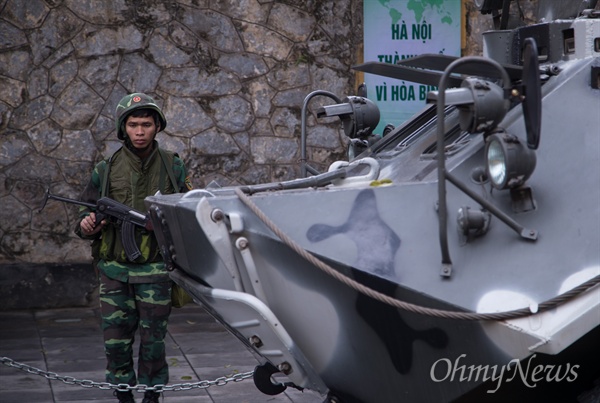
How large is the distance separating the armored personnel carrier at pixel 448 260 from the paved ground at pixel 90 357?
5.47 feet

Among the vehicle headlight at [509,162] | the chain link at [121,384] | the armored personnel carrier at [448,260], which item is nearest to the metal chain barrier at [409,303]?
the armored personnel carrier at [448,260]

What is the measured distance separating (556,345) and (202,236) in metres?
1.13

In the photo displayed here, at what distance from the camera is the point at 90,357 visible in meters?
6.80

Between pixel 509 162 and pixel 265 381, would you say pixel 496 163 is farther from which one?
pixel 265 381

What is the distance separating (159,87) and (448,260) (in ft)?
17.4

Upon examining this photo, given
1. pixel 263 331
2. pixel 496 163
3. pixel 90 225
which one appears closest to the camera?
pixel 496 163

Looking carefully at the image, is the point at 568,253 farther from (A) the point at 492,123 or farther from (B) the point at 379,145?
(B) the point at 379,145

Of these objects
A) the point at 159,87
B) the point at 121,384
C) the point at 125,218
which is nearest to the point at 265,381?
the point at 121,384

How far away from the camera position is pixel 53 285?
812cm

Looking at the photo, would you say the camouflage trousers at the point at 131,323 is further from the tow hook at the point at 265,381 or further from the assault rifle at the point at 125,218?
the tow hook at the point at 265,381

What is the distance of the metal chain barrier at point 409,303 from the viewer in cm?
312

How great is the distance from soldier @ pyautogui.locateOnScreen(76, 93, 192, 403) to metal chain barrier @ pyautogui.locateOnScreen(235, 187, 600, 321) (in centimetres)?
183

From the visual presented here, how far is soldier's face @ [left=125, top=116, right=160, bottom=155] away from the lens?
17.1 feet

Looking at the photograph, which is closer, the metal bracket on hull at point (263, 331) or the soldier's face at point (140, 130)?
the metal bracket on hull at point (263, 331)
